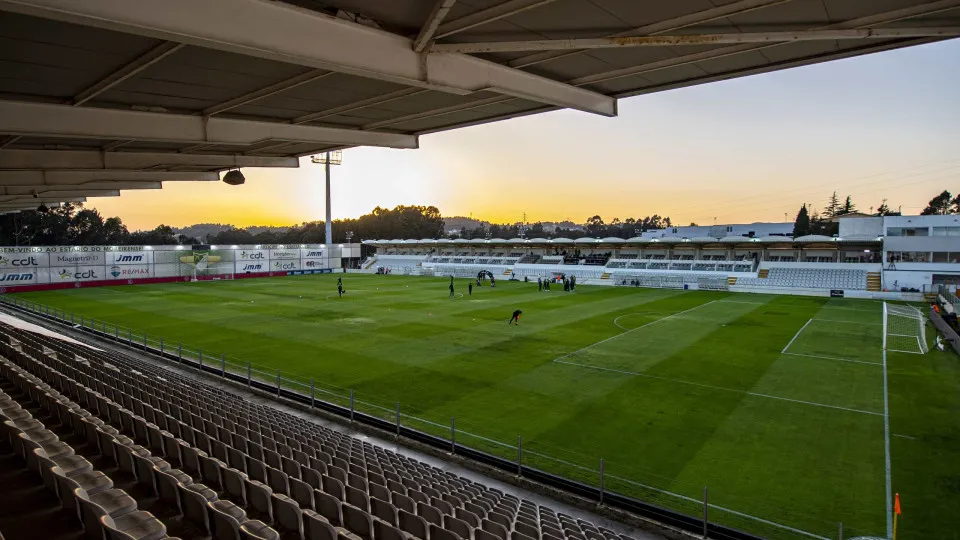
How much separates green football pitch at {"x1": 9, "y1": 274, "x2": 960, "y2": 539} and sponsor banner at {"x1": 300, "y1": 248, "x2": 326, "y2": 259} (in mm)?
37912

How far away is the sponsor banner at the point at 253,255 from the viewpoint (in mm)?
65625

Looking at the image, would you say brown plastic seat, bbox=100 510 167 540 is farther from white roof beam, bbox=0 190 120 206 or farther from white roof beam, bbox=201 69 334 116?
white roof beam, bbox=0 190 120 206

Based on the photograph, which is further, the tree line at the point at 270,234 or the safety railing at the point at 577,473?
the tree line at the point at 270,234

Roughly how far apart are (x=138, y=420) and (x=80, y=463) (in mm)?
1834

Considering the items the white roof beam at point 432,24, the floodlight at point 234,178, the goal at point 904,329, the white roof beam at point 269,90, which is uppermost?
the white roof beam at point 269,90

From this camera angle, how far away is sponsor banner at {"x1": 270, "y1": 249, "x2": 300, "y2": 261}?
69.3m

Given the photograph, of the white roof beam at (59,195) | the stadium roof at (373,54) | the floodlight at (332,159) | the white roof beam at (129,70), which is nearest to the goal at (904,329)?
the stadium roof at (373,54)

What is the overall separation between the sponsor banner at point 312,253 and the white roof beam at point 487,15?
235ft

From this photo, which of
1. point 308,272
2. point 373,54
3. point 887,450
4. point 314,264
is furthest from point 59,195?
point 314,264

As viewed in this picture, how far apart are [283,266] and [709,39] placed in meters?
71.3

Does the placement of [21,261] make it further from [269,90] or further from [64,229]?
[269,90]

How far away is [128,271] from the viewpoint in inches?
2203

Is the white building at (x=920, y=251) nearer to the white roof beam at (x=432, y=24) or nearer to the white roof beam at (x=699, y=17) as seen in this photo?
the white roof beam at (x=699, y=17)

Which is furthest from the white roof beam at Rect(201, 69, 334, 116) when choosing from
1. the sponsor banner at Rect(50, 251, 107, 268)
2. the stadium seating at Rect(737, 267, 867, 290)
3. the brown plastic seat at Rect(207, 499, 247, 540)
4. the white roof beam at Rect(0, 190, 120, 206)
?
the sponsor banner at Rect(50, 251, 107, 268)
